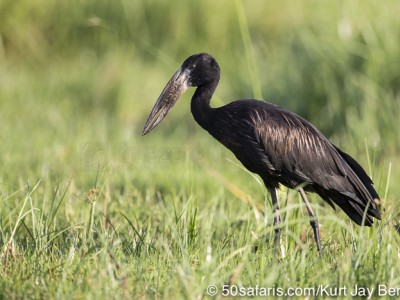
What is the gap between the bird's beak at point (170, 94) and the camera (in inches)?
224

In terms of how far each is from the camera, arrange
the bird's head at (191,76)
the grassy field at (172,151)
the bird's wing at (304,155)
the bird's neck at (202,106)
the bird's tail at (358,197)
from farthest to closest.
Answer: the bird's head at (191,76)
the bird's neck at (202,106)
the bird's wing at (304,155)
the bird's tail at (358,197)
the grassy field at (172,151)

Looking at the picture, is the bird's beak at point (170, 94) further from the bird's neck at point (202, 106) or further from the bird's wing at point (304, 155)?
the bird's wing at point (304, 155)

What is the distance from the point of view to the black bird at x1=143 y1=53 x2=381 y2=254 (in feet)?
17.5

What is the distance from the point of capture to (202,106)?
5.55m

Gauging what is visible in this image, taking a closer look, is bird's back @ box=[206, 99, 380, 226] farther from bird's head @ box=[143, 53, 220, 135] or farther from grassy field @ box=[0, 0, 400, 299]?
bird's head @ box=[143, 53, 220, 135]

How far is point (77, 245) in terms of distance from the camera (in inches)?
187

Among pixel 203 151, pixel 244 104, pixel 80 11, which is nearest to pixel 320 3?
pixel 203 151

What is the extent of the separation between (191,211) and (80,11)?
263 inches

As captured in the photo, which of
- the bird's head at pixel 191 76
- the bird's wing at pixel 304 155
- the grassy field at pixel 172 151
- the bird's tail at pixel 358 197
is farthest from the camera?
the bird's head at pixel 191 76

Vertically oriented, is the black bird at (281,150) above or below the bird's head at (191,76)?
below

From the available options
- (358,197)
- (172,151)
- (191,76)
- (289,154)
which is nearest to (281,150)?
(289,154)

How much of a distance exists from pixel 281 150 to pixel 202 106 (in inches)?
22.9

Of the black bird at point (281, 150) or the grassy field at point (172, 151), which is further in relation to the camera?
the black bird at point (281, 150)

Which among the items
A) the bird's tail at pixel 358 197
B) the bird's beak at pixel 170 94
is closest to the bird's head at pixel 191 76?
the bird's beak at pixel 170 94
